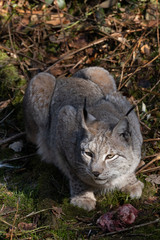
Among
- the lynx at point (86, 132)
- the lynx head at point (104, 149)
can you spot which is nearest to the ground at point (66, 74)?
the lynx at point (86, 132)

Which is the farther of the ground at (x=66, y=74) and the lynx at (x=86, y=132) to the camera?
the ground at (x=66, y=74)

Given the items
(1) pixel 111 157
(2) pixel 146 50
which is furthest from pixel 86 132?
(2) pixel 146 50

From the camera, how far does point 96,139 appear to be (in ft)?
11.4

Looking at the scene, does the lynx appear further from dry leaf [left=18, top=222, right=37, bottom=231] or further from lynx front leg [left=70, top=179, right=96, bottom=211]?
dry leaf [left=18, top=222, right=37, bottom=231]

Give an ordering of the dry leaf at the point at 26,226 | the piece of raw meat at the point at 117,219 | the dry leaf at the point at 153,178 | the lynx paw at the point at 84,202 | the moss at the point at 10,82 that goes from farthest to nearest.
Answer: the moss at the point at 10,82, the dry leaf at the point at 153,178, the lynx paw at the point at 84,202, the dry leaf at the point at 26,226, the piece of raw meat at the point at 117,219

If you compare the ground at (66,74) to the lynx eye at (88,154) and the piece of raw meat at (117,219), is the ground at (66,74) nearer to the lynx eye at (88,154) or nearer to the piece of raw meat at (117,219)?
the piece of raw meat at (117,219)

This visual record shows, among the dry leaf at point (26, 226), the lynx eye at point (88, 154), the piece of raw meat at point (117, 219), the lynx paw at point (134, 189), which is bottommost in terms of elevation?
the lynx paw at point (134, 189)

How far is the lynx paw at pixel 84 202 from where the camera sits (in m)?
3.98

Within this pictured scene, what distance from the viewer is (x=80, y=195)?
412cm

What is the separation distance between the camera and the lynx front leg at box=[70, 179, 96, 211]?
13.2 ft

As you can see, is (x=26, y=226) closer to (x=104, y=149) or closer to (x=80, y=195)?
(x=80, y=195)

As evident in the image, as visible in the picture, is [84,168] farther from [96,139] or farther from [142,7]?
[142,7]

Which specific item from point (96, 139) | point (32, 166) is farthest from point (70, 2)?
point (96, 139)

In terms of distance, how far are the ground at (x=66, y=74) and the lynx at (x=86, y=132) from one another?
7.8 inches
